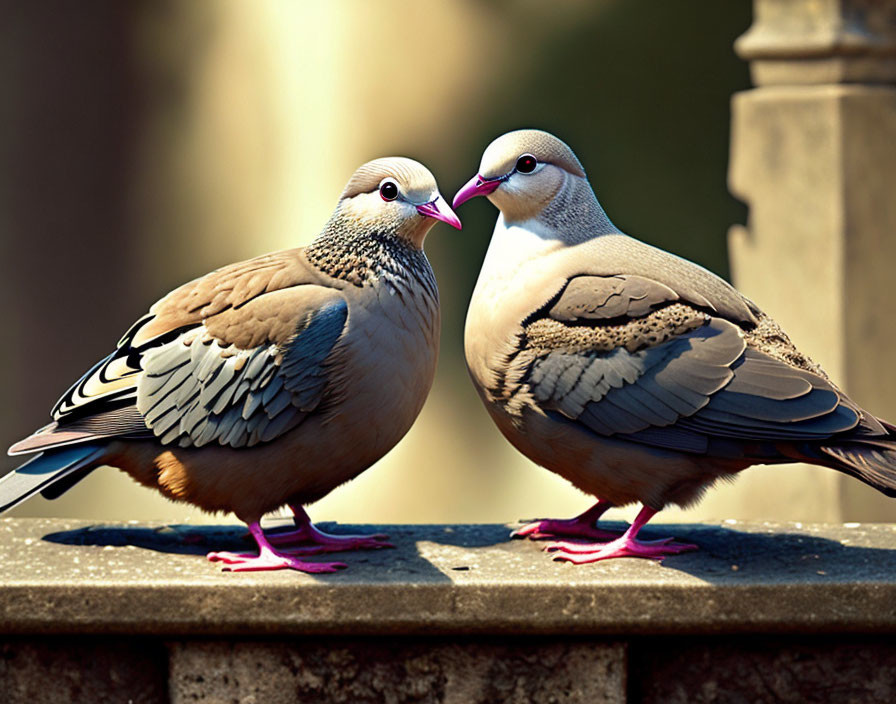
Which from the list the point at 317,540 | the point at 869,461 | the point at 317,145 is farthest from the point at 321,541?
the point at 317,145

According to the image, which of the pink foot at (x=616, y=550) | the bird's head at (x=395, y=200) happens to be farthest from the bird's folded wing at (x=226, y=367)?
the pink foot at (x=616, y=550)

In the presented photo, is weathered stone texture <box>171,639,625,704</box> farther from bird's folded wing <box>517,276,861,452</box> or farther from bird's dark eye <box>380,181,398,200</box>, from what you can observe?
bird's dark eye <box>380,181,398,200</box>

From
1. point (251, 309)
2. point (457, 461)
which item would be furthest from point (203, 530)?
point (457, 461)

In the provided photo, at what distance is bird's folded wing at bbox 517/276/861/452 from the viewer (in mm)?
2713

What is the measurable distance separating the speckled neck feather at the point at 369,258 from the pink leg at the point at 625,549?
1.97 ft

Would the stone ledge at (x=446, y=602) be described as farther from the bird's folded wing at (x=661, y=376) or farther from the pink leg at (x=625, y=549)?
the bird's folded wing at (x=661, y=376)

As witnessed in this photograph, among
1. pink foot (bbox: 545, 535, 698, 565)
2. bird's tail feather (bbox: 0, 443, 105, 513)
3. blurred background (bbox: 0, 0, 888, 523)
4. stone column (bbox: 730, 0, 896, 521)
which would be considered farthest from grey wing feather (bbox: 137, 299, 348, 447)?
stone column (bbox: 730, 0, 896, 521)

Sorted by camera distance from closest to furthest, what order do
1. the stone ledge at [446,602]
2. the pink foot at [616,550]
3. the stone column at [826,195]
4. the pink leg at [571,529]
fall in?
the stone ledge at [446,602] → the pink foot at [616,550] → the pink leg at [571,529] → the stone column at [826,195]

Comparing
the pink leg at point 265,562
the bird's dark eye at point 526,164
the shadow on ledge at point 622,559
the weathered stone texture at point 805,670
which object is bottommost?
the weathered stone texture at point 805,670

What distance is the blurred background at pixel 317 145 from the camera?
593cm

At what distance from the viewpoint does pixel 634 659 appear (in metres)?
2.74

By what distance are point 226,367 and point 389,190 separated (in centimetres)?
49

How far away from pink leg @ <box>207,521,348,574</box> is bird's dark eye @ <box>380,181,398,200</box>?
0.73 m

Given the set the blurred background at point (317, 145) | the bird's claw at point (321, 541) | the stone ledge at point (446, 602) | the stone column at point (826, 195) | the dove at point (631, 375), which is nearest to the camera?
the stone ledge at point (446, 602)
